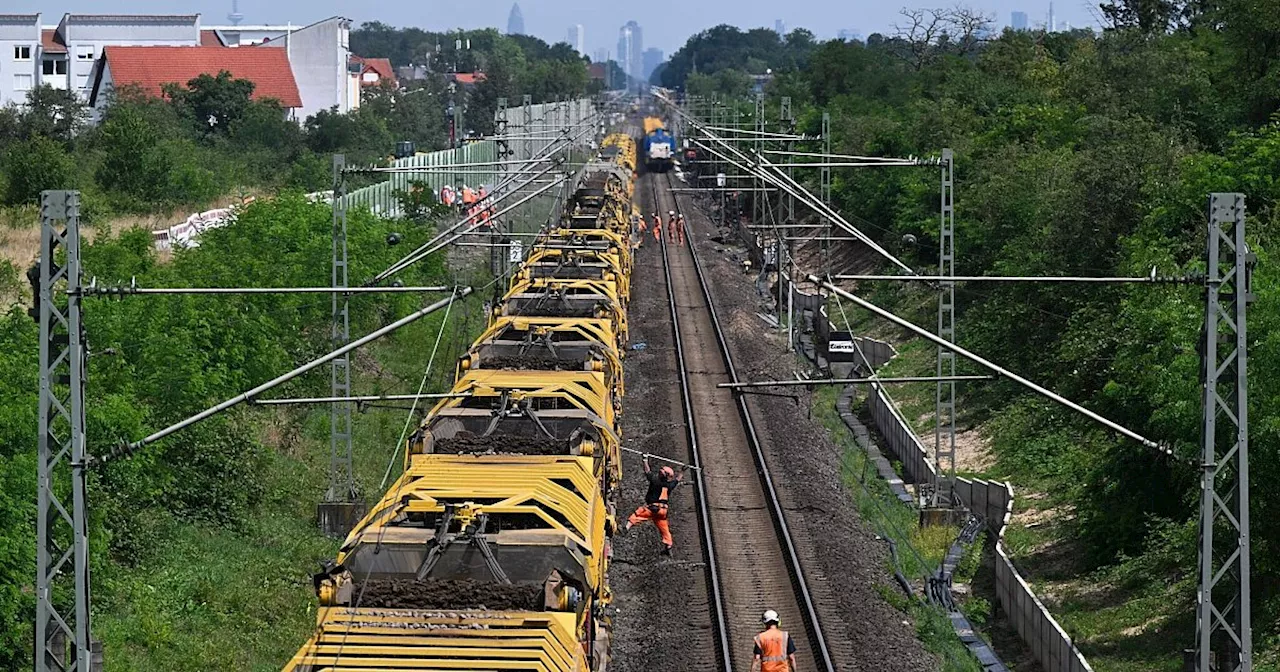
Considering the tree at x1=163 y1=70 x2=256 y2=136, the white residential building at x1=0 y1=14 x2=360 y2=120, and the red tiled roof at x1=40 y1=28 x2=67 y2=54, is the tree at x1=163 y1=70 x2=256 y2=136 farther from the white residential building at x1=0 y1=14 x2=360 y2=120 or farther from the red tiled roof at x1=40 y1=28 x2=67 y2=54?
the red tiled roof at x1=40 y1=28 x2=67 y2=54

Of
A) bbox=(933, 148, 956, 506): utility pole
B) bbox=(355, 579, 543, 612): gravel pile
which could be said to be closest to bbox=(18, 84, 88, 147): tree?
bbox=(933, 148, 956, 506): utility pole

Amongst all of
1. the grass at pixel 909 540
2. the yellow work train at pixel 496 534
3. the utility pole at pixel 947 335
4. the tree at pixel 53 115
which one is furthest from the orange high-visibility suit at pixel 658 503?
the tree at pixel 53 115

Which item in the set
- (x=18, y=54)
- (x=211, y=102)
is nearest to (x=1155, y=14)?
(x=211, y=102)

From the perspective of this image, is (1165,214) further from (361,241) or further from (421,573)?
(421,573)

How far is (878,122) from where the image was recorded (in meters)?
65.8

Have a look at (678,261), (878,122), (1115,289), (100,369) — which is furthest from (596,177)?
(100,369)

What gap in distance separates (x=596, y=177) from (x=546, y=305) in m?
34.6

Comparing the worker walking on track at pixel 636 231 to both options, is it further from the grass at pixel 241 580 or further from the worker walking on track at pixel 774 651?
the worker walking on track at pixel 774 651

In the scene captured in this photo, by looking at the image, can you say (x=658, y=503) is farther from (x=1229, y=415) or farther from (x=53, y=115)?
(x=53, y=115)

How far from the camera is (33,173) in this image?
51.9 meters

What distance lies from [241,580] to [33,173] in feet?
113

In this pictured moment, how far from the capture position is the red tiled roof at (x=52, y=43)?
Result: 103325mm

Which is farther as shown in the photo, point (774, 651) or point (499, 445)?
point (499, 445)

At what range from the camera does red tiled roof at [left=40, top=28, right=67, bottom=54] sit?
10332cm
